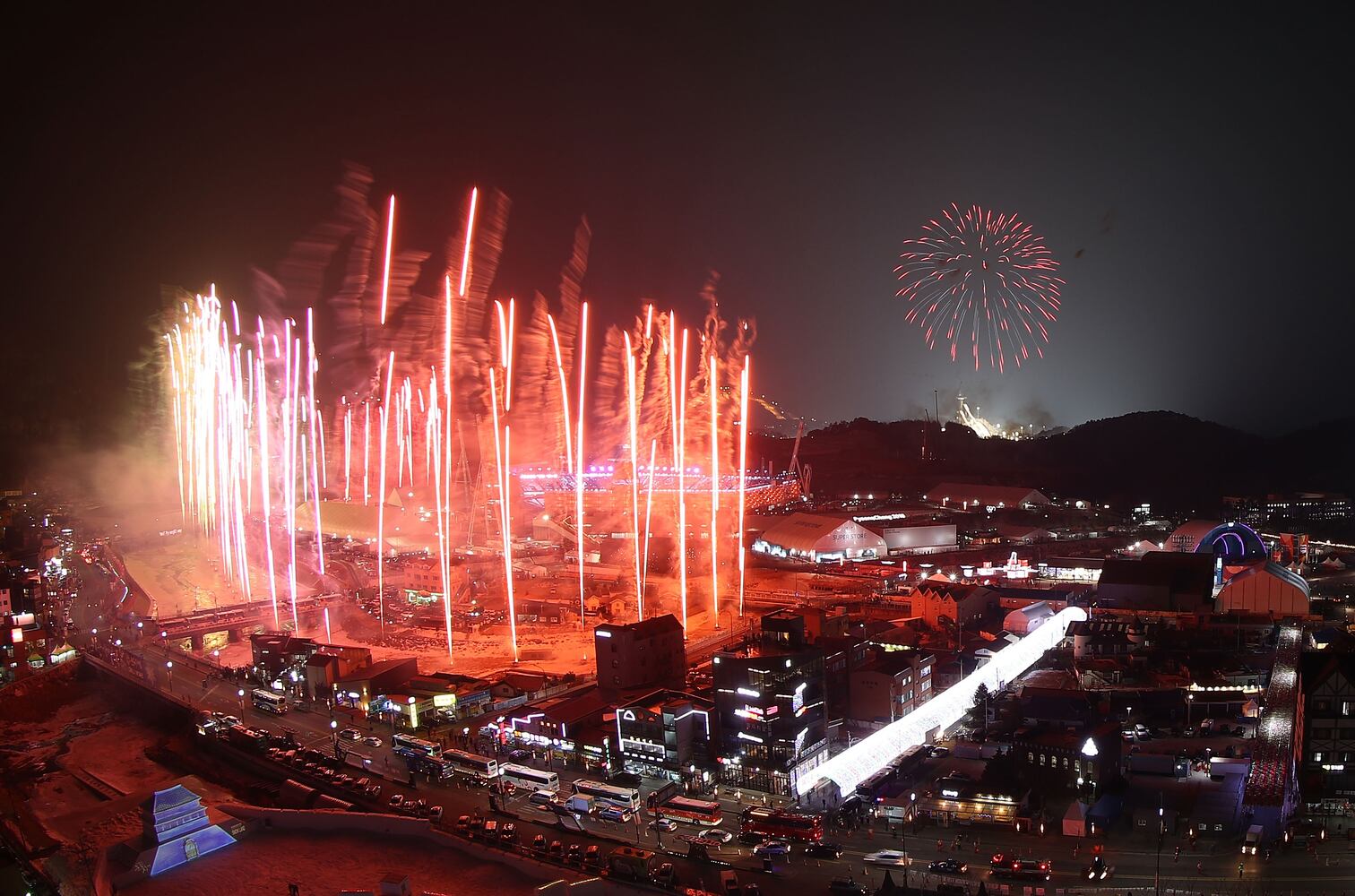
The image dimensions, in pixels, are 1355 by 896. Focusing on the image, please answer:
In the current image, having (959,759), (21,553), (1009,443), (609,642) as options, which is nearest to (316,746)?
(609,642)

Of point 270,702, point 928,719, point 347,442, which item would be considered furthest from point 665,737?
point 347,442

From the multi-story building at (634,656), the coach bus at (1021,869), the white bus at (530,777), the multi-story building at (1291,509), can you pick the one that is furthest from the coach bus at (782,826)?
the multi-story building at (1291,509)

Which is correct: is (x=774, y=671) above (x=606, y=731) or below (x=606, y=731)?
above

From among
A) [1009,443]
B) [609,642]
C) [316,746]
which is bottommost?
[316,746]

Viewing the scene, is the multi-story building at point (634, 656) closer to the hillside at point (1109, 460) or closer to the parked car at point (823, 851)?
the parked car at point (823, 851)

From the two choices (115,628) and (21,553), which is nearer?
(115,628)

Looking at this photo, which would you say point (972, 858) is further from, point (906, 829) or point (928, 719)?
point (928, 719)

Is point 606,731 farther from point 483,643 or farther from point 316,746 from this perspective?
point 483,643

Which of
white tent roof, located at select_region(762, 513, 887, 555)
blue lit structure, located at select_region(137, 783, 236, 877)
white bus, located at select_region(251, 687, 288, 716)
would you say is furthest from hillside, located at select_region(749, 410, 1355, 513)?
blue lit structure, located at select_region(137, 783, 236, 877)

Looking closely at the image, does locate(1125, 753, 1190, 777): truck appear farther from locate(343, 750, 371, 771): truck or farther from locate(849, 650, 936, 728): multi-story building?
locate(343, 750, 371, 771): truck
